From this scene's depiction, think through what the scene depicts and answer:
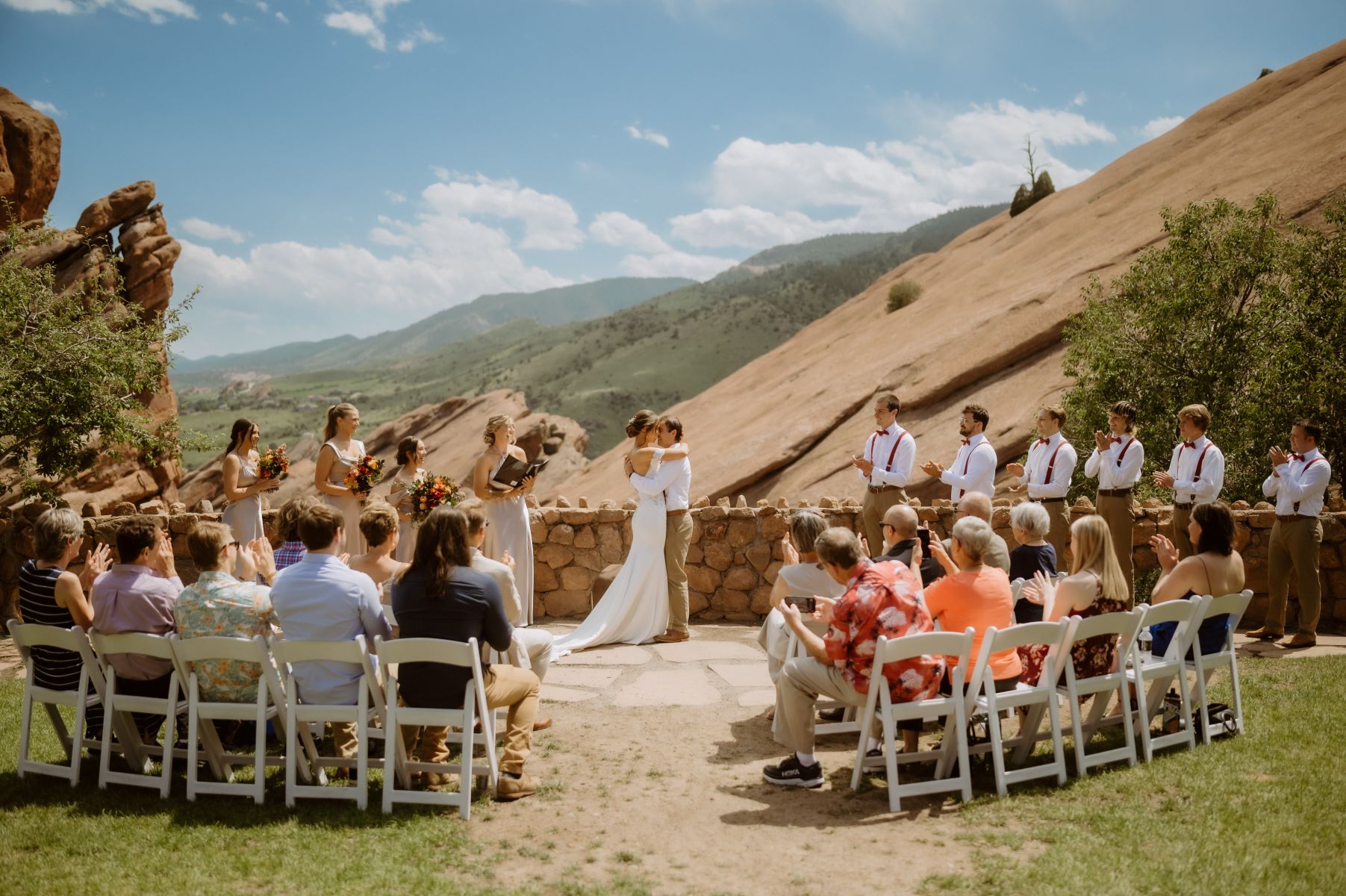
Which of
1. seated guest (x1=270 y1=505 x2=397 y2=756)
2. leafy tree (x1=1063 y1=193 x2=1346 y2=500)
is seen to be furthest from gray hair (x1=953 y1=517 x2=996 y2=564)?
leafy tree (x1=1063 y1=193 x2=1346 y2=500)

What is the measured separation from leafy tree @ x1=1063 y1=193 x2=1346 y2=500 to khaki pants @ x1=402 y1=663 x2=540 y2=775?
8740mm

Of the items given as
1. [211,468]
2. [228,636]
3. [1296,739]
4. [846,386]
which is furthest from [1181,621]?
[211,468]

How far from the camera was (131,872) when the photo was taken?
3.94 metres

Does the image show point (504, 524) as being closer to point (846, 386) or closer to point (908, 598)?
point (908, 598)

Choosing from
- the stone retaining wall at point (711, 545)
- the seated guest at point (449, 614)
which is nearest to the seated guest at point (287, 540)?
the seated guest at point (449, 614)

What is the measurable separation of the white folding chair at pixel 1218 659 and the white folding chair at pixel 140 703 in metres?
5.55

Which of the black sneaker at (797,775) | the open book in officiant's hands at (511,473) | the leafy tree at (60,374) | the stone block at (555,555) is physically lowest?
the black sneaker at (797,775)

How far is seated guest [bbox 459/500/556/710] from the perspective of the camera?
538 cm

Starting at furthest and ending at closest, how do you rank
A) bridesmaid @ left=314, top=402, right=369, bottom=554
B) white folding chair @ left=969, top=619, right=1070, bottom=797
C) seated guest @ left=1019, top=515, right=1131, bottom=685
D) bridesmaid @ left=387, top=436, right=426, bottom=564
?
bridesmaid @ left=314, top=402, right=369, bottom=554 → bridesmaid @ left=387, top=436, right=426, bottom=564 → seated guest @ left=1019, top=515, right=1131, bottom=685 → white folding chair @ left=969, top=619, right=1070, bottom=797

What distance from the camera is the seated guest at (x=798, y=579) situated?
564cm

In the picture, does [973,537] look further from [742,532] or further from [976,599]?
[742,532]

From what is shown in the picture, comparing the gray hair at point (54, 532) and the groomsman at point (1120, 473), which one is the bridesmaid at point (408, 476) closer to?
the gray hair at point (54, 532)

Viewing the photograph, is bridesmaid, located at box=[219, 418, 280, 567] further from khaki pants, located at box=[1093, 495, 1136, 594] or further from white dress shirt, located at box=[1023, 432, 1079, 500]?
khaki pants, located at box=[1093, 495, 1136, 594]

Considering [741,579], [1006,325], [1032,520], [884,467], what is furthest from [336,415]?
[1006,325]
